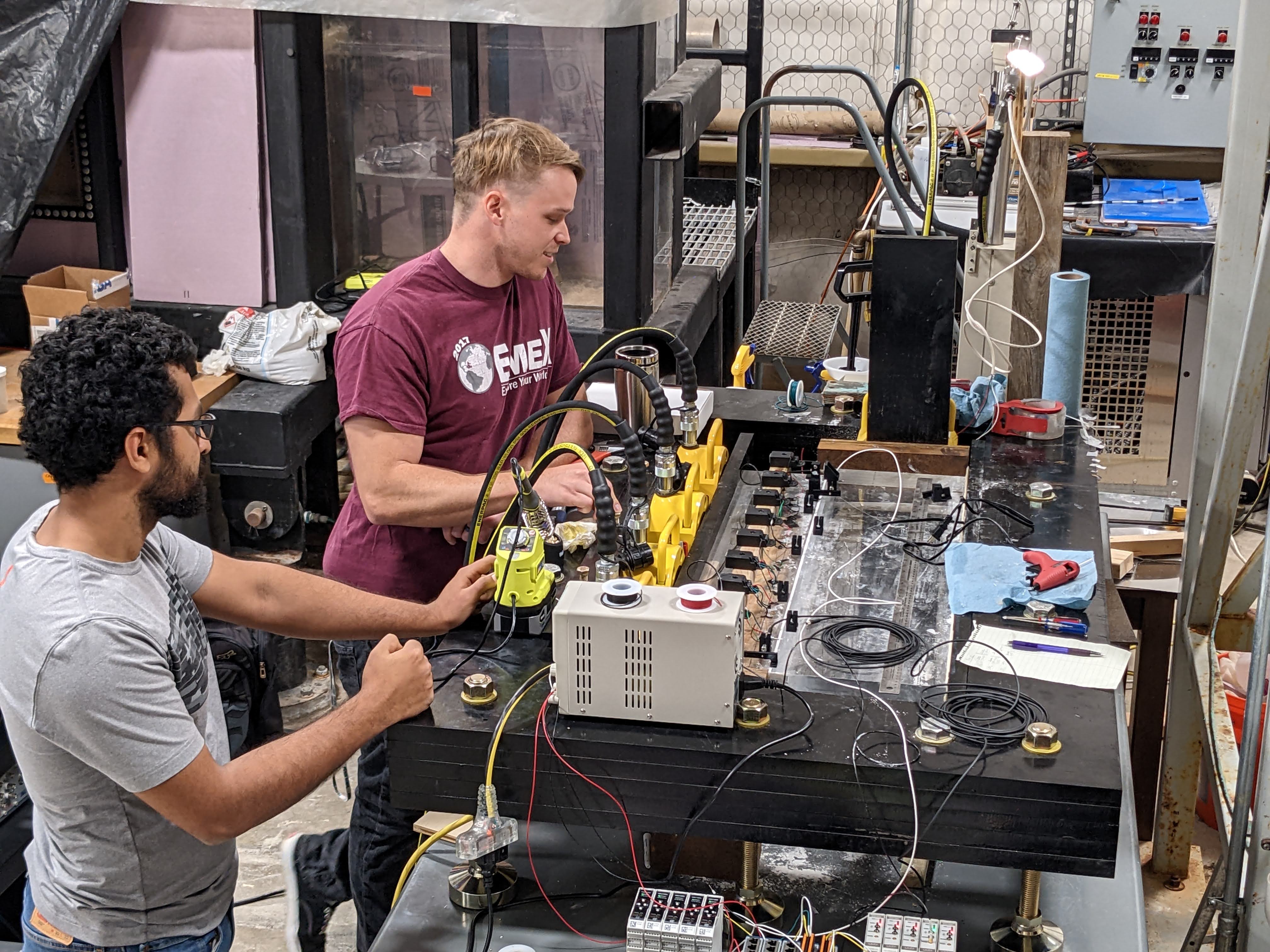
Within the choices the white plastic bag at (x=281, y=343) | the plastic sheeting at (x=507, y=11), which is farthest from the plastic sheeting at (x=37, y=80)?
the white plastic bag at (x=281, y=343)

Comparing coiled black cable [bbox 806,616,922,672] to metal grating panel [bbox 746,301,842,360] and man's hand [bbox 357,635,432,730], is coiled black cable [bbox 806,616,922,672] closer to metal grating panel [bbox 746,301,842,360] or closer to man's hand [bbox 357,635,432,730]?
man's hand [bbox 357,635,432,730]

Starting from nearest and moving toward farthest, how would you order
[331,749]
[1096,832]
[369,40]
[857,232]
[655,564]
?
1. [1096,832]
2. [331,749]
3. [655,564]
4. [369,40]
5. [857,232]

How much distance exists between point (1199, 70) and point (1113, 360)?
3.67 ft

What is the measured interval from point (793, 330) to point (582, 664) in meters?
2.69

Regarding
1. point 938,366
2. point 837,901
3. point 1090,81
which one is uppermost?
point 1090,81

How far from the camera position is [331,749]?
182 centimetres

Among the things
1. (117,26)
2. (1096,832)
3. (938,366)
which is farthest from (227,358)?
(1096,832)

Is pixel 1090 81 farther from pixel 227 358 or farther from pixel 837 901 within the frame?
pixel 837 901

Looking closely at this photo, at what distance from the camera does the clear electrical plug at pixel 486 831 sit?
1754 millimetres

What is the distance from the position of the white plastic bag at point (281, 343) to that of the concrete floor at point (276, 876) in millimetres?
1093

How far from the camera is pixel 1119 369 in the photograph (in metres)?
5.04

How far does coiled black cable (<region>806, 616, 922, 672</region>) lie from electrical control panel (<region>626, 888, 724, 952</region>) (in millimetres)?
407

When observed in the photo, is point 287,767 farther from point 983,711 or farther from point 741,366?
point 741,366

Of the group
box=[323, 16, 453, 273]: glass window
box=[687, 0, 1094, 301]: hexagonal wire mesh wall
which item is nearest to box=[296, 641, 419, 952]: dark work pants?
box=[323, 16, 453, 273]: glass window
